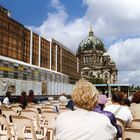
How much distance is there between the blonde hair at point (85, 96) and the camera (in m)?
4.21

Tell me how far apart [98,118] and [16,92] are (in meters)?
27.9

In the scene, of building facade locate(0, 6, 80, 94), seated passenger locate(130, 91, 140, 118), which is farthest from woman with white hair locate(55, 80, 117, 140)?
building facade locate(0, 6, 80, 94)

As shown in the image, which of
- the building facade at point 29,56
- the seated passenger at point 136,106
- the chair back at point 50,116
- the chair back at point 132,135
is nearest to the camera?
the chair back at point 132,135

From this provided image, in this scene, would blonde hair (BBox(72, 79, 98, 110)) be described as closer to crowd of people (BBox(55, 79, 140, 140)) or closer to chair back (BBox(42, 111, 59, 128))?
crowd of people (BBox(55, 79, 140, 140))

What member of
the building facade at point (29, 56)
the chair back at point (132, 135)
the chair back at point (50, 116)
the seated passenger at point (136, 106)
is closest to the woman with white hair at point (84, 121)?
the chair back at point (132, 135)

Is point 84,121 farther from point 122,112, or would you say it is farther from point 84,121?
point 122,112

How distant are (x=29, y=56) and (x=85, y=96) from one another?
2451 inches

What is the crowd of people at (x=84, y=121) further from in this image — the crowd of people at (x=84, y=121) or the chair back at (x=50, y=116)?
the chair back at (x=50, y=116)

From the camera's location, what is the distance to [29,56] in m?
66.0

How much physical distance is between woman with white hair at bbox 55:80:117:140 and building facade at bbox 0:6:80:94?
1018 inches

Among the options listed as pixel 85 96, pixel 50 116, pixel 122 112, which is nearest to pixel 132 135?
pixel 85 96

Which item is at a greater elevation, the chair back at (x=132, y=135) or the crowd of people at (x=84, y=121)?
the crowd of people at (x=84, y=121)

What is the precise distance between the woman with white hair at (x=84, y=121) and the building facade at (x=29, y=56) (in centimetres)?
2586

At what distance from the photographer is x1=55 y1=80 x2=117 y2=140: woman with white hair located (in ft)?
13.5
